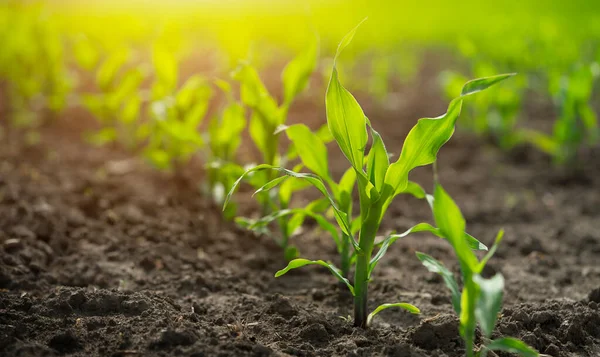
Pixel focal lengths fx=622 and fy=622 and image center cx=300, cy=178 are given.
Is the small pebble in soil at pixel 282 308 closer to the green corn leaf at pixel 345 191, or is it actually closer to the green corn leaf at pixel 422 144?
the green corn leaf at pixel 345 191

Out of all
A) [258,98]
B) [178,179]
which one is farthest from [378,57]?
[258,98]

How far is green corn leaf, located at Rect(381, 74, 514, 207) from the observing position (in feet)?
6.49

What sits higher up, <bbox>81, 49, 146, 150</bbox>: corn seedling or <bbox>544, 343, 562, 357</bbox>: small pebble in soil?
<bbox>81, 49, 146, 150</bbox>: corn seedling

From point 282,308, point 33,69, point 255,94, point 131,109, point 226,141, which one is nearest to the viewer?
point 282,308

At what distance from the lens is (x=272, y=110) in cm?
308

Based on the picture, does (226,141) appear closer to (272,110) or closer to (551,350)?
(272,110)

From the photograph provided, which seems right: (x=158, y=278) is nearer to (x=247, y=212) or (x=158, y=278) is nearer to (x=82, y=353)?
(x=82, y=353)

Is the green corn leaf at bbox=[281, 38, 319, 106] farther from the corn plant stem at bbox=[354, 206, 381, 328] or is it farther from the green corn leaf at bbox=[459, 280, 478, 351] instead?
the green corn leaf at bbox=[459, 280, 478, 351]

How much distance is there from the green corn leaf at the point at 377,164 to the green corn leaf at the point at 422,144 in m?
0.04

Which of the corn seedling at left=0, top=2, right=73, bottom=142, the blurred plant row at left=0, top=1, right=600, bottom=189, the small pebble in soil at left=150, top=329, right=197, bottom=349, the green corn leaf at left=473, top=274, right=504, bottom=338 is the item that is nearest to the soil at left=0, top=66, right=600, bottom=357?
the small pebble in soil at left=150, top=329, right=197, bottom=349

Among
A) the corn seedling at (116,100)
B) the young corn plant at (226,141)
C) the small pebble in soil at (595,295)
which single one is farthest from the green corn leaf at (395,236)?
the corn seedling at (116,100)

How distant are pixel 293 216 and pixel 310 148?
2.00 feet

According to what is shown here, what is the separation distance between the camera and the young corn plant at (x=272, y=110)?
2906mm

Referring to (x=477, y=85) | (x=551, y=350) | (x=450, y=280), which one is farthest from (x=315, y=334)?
(x=477, y=85)
